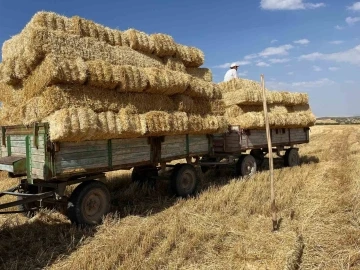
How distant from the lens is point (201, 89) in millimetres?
9484

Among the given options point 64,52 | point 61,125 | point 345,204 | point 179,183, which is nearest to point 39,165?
point 61,125

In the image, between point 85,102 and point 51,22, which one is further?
point 51,22

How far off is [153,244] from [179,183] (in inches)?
140

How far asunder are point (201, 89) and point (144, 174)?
2918 millimetres

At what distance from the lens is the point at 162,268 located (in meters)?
4.64

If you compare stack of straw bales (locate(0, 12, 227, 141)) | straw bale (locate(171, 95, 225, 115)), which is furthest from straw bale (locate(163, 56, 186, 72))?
straw bale (locate(171, 95, 225, 115))

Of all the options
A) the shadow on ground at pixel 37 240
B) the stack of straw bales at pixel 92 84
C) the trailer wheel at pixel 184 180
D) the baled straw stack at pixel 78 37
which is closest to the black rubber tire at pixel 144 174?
the trailer wheel at pixel 184 180

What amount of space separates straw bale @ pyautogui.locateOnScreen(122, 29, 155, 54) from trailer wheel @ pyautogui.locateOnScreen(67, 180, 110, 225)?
3.76 m

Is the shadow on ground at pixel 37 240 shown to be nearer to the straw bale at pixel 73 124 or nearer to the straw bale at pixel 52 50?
the straw bale at pixel 73 124

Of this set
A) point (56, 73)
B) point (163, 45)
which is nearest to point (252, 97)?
point (163, 45)

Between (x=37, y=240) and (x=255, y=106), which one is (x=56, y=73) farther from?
(x=255, y=106)

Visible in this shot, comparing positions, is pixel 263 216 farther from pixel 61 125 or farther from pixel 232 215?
pixel 61 125

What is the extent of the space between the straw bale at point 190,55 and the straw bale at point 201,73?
0.16 metres

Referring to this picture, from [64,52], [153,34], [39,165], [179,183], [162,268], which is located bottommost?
[162,268]
